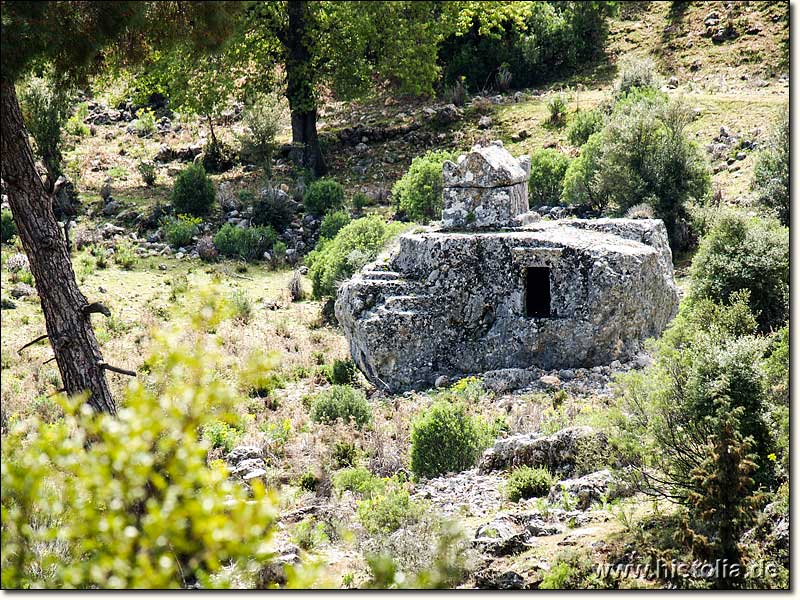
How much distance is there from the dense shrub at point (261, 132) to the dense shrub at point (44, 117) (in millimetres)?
4992

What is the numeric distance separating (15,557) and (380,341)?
9.11 m

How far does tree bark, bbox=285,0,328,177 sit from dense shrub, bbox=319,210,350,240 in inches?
218

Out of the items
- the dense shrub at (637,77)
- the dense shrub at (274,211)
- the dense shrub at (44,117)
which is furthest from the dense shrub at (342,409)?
the dense shrub at (44,117)

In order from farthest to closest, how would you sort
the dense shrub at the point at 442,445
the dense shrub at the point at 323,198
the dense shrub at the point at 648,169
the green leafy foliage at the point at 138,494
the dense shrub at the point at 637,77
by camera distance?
the dense shrub at the point at 637,77
the dense shrub at the point at 323,198
the dense shrub at the point at 648,169
the dense shrub at the point at 442,445
the green leafy foliage at the point at 138,494

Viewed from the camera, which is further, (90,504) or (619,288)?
(619,288)

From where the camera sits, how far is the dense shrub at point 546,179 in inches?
952

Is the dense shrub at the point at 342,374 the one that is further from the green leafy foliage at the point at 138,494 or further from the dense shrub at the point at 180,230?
the dense shrub at the point at 180,230

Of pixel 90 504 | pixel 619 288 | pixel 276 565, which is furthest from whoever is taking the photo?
pixel 619 288

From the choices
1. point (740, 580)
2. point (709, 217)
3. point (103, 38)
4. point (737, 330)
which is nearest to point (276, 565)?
point (740, 580)

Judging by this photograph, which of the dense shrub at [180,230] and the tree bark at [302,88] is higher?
the tree bark at [302,88]

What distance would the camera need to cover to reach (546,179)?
24.3 meters

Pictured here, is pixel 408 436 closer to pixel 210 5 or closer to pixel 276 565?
pixel 276 565

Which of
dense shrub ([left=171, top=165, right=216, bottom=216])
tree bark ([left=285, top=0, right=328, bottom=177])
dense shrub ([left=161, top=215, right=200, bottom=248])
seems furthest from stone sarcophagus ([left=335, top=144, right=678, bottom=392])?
tree bark ([left=285, top=0, right=328, bottom=177])

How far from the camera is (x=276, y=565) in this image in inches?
326
